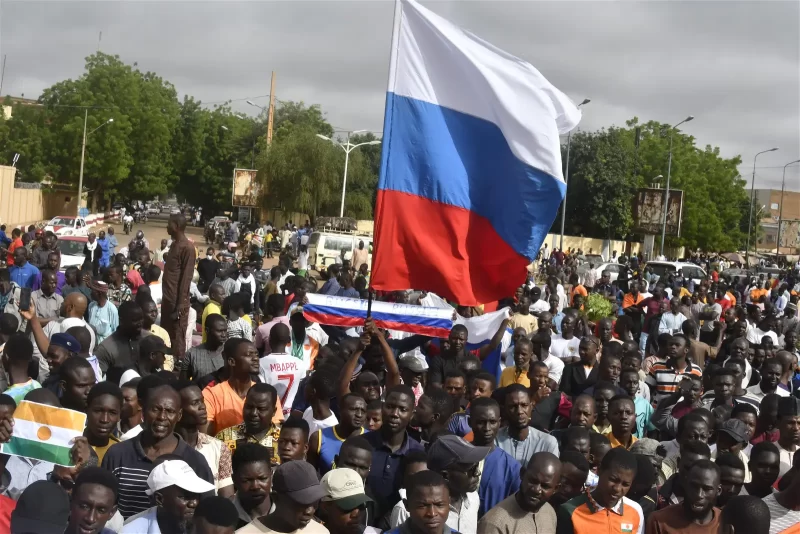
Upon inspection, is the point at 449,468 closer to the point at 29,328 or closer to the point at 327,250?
the point at 29,328

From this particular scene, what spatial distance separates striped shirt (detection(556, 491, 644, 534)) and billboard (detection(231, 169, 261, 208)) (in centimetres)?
5919

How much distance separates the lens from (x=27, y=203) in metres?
63.2

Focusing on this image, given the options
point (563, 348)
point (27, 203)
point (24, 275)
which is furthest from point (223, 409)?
point (27, 203)

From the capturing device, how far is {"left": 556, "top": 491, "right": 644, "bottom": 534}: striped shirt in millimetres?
5461

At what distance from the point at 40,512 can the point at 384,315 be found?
6132 millimetres

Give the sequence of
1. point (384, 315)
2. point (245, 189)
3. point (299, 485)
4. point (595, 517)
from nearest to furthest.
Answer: point (299, 485) < point (595, 517) < point (384, 315) < point (245, 189)

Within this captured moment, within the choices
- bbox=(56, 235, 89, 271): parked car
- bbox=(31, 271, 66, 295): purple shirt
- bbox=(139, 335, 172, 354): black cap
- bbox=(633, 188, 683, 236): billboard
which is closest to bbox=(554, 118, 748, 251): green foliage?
bbox=(633, 188, 683, 236): billboard

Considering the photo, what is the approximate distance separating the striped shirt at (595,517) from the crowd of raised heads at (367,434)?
0.01m

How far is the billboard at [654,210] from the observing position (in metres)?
50.3

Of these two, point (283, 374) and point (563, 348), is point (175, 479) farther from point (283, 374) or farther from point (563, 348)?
point (563, 348)

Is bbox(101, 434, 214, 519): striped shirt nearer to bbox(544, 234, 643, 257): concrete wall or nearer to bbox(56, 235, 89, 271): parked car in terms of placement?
bbox(56, 235, 89, 271): parked car

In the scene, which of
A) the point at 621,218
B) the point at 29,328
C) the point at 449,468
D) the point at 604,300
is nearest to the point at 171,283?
the point at 29,328

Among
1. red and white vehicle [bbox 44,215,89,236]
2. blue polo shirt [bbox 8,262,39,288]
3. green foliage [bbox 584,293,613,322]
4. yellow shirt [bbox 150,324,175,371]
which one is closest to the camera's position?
yellow shirt [bbox 150,324,175,371]

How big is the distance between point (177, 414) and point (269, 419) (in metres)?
0.88
